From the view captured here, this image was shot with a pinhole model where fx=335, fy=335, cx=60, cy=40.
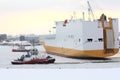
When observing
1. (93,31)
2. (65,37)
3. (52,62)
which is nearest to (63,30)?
(65,37)

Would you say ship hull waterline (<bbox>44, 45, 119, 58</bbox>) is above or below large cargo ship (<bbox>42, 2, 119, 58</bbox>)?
below

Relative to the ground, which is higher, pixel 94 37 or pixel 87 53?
pixel 94 37

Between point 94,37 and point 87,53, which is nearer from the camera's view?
point 87,53

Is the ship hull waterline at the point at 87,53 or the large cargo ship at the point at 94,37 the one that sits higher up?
the large cargo ship at the point at 94,37

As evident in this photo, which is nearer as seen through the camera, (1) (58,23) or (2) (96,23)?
(2) (96,23)

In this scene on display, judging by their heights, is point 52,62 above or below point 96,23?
below

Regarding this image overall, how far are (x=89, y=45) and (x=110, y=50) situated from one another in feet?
10.6
